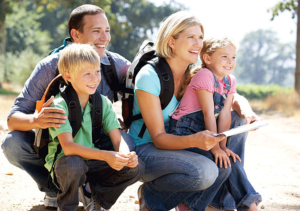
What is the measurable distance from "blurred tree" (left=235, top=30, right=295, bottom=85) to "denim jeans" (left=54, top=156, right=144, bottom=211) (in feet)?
358

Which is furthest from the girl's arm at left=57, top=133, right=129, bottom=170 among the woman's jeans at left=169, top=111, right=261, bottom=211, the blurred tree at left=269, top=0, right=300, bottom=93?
the blurred tree at left=269, top=0, right=300, bottom=93

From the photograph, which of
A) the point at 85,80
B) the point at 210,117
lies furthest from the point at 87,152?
the point at 210,117

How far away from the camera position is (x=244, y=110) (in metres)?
3.60

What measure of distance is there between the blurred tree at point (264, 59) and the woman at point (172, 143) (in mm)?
108759

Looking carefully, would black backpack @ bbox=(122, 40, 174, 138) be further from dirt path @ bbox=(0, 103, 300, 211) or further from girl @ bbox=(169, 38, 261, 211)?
dirt path @ bbox=(0, 103, 300, 211)

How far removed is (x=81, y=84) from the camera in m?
3.10

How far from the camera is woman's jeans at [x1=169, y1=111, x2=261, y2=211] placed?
3312mm

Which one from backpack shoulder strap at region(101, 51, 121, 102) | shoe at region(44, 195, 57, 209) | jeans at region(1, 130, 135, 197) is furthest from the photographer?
backpack shoulder strap at region(101, 51, 121, 102)

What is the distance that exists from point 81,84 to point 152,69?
23.3 inches

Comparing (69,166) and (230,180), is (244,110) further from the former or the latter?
(69,166)

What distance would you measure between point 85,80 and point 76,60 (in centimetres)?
15

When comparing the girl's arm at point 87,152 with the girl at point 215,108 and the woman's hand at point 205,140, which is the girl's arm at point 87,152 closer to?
the woman's hand at point 205,140

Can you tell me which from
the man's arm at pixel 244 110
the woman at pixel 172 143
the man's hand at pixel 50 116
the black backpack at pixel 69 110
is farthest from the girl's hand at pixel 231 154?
the man's hand at pixel 50 116

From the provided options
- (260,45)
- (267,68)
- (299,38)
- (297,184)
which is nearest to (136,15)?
(299,38)
